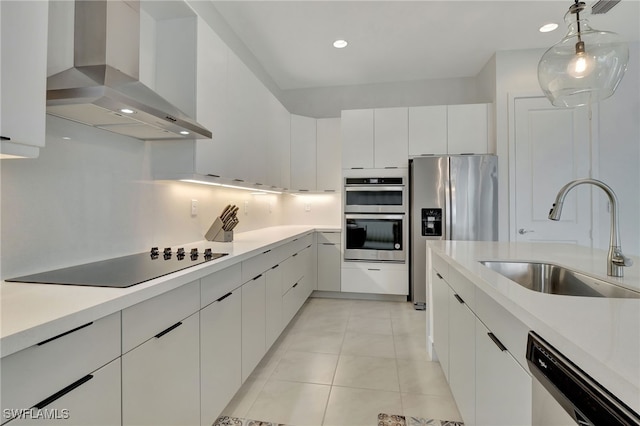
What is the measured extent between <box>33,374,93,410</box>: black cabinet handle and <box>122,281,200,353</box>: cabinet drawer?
130 mm

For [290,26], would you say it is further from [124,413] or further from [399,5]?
[124,413]

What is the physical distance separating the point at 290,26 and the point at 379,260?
2.63m

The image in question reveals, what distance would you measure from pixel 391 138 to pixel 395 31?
3.63ft

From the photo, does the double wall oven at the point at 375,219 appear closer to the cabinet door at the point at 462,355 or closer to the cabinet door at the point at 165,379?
the cabinet door at the point at 462,355

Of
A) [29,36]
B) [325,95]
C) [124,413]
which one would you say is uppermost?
[325,95]

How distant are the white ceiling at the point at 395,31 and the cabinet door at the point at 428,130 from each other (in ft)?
1.95

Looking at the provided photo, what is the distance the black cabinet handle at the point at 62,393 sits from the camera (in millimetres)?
728

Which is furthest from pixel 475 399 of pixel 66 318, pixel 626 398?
pixel 66 318

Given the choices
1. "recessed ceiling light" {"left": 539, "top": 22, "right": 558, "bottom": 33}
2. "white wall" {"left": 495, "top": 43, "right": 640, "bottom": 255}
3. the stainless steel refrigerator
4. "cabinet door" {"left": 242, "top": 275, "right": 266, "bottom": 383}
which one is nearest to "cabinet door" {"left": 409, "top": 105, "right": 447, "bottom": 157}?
the stainless steel refrigerator

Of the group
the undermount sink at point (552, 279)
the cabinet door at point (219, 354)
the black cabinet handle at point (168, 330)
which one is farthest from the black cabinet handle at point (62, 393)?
the undermount sink at point (552, 279)

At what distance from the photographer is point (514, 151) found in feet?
11.0

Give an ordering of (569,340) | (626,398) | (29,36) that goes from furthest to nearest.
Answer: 1. (29,36)
2. (569,340)
3. (626,398)

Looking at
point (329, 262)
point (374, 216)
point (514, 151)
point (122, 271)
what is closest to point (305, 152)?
point (374, 216)

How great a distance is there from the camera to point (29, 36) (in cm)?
94
